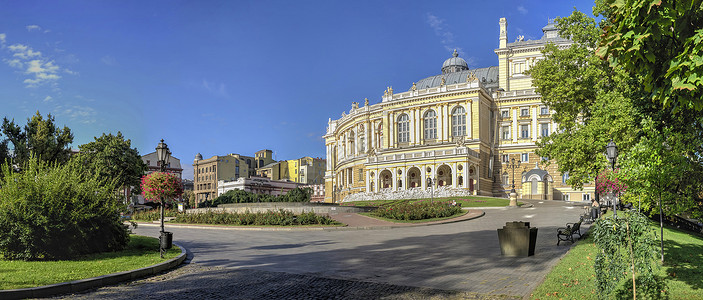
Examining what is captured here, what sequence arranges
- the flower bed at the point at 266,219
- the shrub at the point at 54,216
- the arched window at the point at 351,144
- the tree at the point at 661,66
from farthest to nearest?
the arched window at the point at 351,144, the flower bed at the point at 266,219, the shrub at the point at 54,216, the tree at the point at 661,66

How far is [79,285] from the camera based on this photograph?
10.8 meters

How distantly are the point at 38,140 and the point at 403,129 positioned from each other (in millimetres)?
62673

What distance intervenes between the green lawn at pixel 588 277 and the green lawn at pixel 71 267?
33.6 ft

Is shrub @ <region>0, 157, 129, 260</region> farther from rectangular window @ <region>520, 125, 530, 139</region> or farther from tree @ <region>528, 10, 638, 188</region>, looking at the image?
rectangular window @ <region>520, 125, 530, 139</region>

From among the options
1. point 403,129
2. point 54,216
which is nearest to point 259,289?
point 54,216

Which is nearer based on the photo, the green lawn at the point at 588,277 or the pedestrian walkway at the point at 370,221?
the green lawn at the point at 588,277

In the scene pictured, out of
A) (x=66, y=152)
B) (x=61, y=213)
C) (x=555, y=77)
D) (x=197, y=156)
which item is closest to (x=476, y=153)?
(x=555, y=77)

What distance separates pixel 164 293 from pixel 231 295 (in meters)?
1.50

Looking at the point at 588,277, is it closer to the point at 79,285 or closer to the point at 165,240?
the point at 79,285

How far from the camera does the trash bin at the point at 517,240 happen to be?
49.6 feet

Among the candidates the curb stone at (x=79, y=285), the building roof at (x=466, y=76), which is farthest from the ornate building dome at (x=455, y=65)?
the curb stone at (x=79, y=285)

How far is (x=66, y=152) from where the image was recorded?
32.4 metres

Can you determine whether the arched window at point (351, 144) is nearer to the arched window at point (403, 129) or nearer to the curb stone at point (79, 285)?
the arched window at point (403, 129)

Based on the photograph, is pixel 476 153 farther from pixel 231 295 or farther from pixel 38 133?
pixel 231 295
